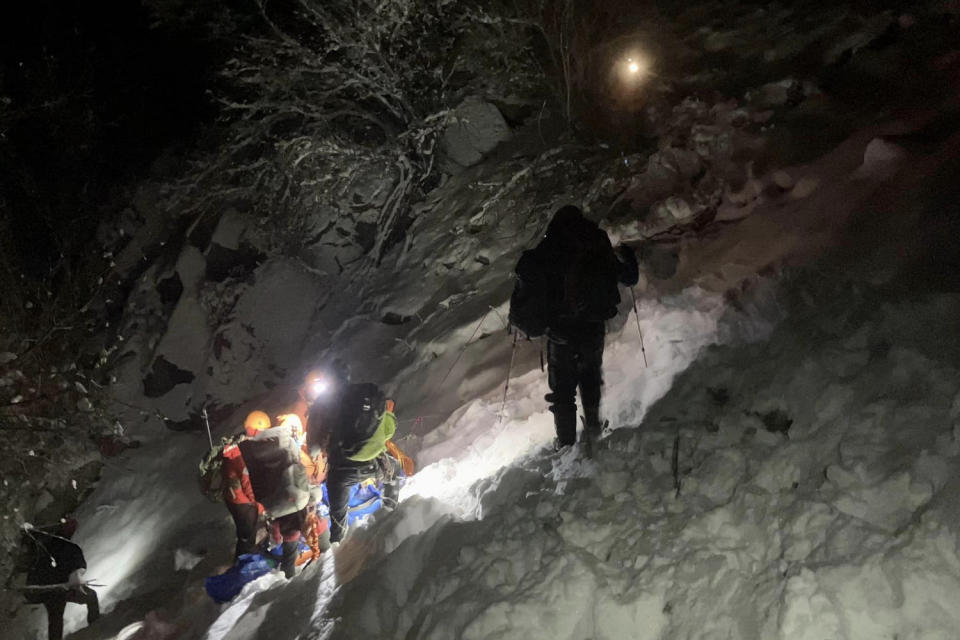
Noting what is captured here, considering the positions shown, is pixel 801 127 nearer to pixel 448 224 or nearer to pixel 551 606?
pixel 448 224

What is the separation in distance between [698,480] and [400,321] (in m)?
5.50

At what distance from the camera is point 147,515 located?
9.04 meters

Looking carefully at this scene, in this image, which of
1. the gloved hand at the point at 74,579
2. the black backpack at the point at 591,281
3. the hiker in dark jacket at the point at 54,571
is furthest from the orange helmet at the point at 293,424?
the gloved hand at the point at 74,579

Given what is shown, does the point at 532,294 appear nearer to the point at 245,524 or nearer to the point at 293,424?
the point at 293,424

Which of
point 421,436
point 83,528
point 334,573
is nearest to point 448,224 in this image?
point 421,436

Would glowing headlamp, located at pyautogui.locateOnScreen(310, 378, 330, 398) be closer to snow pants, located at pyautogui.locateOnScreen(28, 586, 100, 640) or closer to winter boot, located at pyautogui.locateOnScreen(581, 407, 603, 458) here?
winter boot, located at pyautogui.locateOnScreen(581, 407, 603, 458)

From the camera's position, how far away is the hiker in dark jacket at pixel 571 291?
3.98 m

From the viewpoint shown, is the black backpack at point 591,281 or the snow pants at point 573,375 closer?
the black backpack at point 591,281

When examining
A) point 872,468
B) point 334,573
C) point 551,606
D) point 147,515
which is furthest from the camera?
point 147,515

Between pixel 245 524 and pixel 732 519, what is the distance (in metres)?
4.55

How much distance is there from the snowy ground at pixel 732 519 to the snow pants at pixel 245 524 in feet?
3.67

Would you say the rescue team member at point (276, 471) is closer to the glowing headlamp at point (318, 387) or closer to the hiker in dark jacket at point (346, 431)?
the hiker in dark jacket at point (346, 431)

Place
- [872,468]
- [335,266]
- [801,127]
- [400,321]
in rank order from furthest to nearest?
[335,266]
[400,321]
[801,127]
[872,468]

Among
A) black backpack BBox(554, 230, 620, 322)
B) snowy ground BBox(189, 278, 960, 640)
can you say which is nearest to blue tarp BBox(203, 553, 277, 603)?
snowy ground BBox(189, 278, 960, 640)
